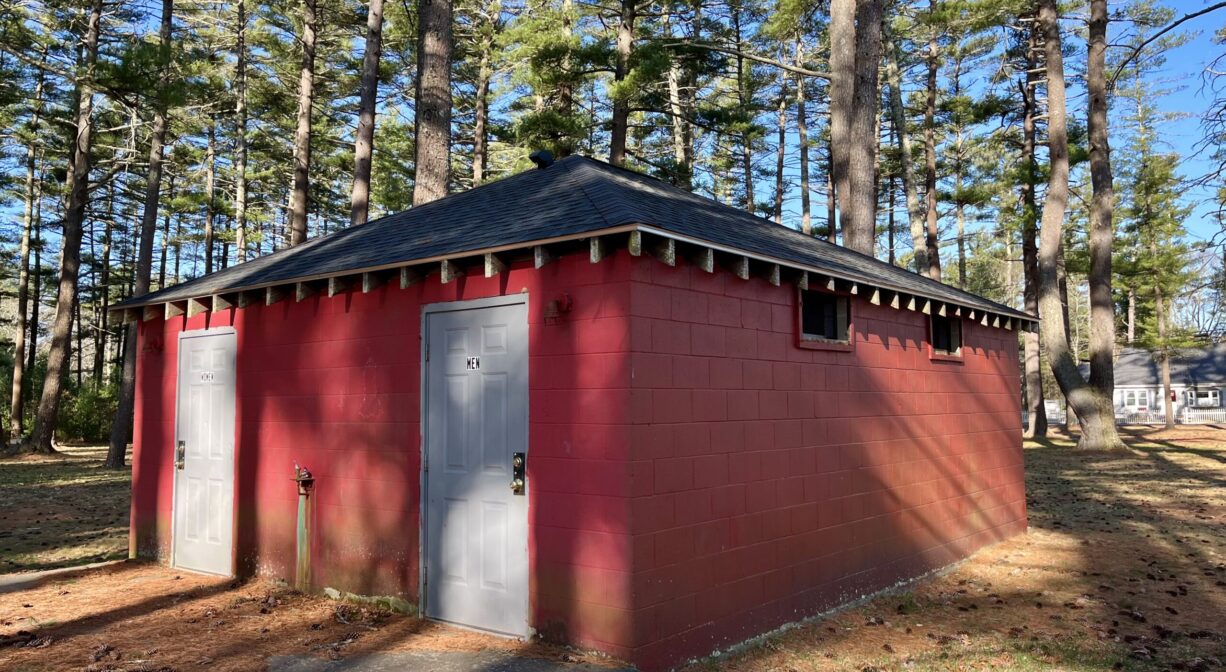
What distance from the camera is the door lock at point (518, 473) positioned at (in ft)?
16.8

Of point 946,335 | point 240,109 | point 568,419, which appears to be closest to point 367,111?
point 240,109

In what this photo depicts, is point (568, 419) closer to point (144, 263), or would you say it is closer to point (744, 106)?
point (744, 106)

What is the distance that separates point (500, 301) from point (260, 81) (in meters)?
21.4

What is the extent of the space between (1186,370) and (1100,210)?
33.7 metres

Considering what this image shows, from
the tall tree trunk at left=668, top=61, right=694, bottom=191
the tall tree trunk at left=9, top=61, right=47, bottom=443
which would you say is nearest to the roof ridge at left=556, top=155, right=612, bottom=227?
the tall tree trunk at left=668, top=61, right=694, bottom=191

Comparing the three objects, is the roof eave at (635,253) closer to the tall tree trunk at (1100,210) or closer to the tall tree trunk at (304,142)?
the tall tree trunk at (304,142)

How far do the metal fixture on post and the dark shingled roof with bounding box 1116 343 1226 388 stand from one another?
48345mm

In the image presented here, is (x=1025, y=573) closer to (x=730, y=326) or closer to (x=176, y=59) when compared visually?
(x=730, y=326)

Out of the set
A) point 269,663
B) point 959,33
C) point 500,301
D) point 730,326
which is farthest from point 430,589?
point 959,33

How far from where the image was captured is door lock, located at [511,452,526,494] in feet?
16.8

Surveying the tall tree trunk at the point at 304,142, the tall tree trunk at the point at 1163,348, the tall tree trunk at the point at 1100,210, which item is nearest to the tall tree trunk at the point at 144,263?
the tall tree trunk at the point at 304,142

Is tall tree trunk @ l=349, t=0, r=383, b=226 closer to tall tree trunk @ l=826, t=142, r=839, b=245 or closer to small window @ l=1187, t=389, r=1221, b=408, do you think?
tall tree trunk @ l=826, t=142, r=839, b=245

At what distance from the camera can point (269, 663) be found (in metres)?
4.78

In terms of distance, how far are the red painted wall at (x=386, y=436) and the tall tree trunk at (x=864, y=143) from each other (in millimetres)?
8576
